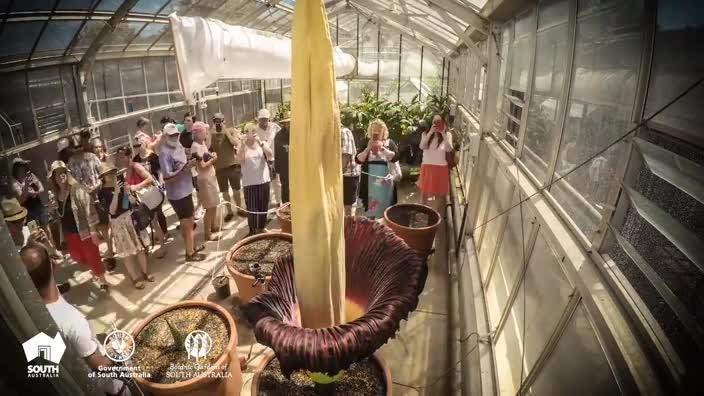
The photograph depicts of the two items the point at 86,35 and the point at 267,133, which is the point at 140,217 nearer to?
the point at 267,133

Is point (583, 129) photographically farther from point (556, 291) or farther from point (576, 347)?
point (576, 347)

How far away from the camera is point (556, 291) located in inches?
43.6

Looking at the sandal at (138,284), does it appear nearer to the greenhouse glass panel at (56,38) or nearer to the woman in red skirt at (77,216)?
the woman in red skirt at (77,216)

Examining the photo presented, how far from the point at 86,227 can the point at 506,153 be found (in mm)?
2965

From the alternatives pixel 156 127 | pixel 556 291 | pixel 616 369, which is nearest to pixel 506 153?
pixel 556 291

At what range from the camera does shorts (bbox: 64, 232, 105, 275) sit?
2.50 metres

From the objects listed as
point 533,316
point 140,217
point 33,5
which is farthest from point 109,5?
point 533,316

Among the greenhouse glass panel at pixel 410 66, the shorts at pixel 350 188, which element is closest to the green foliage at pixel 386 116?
the greenhouse glass panel at pixel 410 66

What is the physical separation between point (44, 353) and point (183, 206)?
2.69 metres

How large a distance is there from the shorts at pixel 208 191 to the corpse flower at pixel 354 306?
240 cm

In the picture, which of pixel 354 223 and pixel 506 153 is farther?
pixel 506 153

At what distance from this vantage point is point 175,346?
161 centimetres

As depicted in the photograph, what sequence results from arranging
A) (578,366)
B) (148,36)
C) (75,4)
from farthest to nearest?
(148,36) < (75,4) < (578,366)

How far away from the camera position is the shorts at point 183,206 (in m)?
2.85
